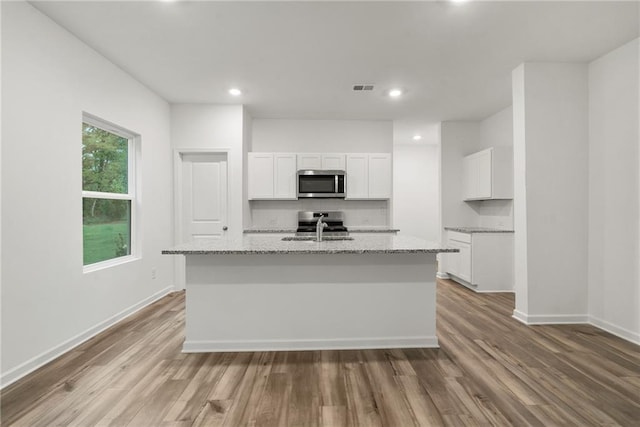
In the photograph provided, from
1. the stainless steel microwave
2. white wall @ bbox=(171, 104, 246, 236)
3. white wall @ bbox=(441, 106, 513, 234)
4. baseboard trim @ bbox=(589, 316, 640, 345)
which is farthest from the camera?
white wall @ bbox=(441, 106, 513, 234)

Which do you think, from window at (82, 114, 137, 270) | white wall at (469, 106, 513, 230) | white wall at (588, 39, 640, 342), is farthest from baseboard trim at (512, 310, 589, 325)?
window at (82, 114, 137, 270)

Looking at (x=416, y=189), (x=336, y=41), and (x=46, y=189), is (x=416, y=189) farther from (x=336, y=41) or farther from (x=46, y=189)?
(x=46, y=189)

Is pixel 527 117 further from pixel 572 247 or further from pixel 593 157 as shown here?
pixel 572 247

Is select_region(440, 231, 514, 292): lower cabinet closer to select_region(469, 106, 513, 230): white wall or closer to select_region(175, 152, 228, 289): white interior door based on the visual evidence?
select_region(469, 106, 513, 230): white wall

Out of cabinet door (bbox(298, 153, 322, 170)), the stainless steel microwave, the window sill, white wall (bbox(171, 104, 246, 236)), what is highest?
white wall (bbox(171, 104, 246, 236))

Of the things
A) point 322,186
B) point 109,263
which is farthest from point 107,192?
point 322,186

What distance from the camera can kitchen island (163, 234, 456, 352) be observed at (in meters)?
2.66

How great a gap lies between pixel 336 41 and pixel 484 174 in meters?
3.29

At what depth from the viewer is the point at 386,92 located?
4.11 m

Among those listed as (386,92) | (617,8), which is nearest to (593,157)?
(617,8)

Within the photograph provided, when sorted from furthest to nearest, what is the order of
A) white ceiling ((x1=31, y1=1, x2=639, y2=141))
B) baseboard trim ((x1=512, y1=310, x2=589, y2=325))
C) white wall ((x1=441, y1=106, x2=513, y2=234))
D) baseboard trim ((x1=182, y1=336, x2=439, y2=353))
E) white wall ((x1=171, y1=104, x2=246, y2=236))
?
white wall ((x1=441, y1=106, x2=513, y2=234)) < white wall ((x1=171, y1=104, x2=246, y2=236)) < baseboard trim ((x1=512, y1=310, x2=589, y2=325)) < baseboard trim ((x1=182, y1=336, x2=439, y2=353)) < white ceiling ((x1=31, y1=1, x2=639, y2=141))

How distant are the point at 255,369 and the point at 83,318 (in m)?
1.79

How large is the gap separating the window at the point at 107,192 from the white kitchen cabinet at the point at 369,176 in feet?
10.1

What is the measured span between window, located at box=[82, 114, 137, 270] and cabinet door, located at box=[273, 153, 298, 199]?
1.97 metres
